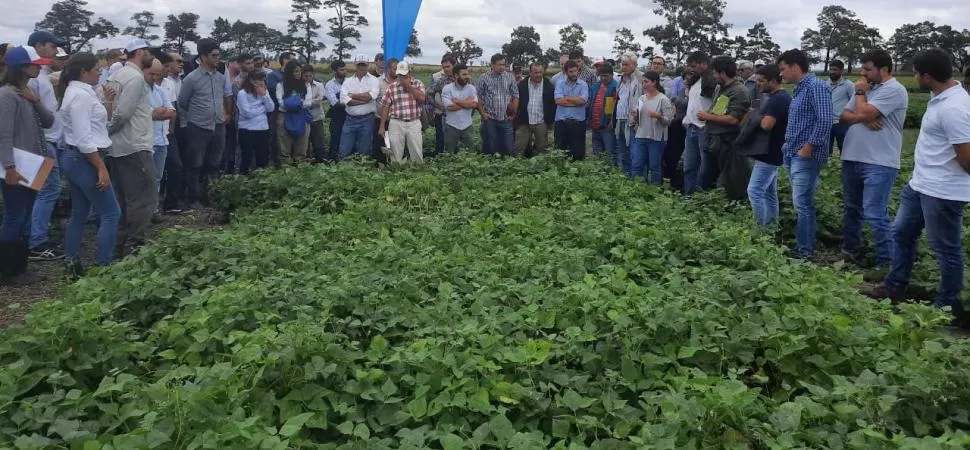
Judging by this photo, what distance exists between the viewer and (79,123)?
5.65 m

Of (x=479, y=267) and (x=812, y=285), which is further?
(x=479, y=267)

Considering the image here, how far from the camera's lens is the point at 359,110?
10.6 meters

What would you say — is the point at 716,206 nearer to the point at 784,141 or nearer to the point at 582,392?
the point at 784,141

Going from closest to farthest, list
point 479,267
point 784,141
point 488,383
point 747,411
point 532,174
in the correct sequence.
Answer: point 747,411, point 488,383, point 479,267, point 784,141, point 532,174

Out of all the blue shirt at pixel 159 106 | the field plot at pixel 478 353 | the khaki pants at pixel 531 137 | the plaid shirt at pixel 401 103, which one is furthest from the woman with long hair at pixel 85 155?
the khaki pants at pixel 531 137

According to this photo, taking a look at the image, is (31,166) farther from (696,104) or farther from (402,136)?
(696,104)

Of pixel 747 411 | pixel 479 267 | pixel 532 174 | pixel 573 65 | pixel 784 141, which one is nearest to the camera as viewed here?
pixel 747 411

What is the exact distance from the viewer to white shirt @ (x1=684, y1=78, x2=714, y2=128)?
8383 millimetres

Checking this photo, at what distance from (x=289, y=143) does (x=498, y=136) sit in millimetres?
2899

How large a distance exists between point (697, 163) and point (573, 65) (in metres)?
2.45

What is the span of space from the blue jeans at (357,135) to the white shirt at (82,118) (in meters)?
5.01

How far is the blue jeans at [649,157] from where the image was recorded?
930 cm

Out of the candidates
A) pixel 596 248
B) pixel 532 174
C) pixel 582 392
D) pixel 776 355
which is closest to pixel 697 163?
pixel 532 174

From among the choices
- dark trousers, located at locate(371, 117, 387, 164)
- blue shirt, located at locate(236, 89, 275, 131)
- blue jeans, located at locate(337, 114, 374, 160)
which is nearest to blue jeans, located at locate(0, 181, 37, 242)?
blue shirt, located at locate(236, 89, 275, 131)
